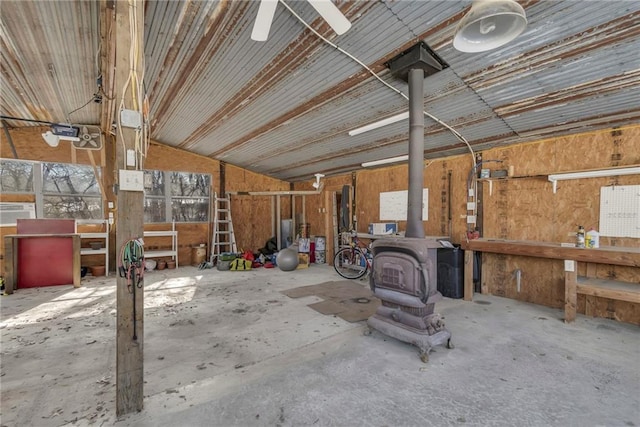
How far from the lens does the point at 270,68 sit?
3258 millimetres

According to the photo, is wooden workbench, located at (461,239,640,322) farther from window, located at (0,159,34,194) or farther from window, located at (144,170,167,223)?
window, located at (0,159,34,194)

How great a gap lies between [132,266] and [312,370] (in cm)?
159

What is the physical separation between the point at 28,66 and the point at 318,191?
19.7 ft

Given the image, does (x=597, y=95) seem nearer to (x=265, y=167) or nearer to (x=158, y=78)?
(x=158, y=78)

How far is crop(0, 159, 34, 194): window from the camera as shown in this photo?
18.6 ft

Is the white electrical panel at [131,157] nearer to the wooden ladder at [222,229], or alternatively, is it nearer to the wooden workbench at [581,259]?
the wooden workbench at [581,259]

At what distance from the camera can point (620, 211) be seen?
351cm

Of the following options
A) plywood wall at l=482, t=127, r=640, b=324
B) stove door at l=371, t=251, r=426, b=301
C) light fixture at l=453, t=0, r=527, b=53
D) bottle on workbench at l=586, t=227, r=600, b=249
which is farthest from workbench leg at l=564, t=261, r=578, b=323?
light fixture at l=453, t=0, r=527, b=53

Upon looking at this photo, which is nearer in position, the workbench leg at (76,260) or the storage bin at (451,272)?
the storage bin at (451,272)

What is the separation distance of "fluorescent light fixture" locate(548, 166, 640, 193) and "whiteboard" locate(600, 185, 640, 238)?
18 centimetres

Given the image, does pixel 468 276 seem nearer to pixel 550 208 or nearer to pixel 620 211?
pixel 550 208

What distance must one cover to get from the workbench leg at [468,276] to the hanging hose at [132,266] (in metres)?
4.38

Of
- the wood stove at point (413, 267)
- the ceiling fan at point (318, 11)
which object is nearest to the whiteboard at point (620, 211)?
the wood stove at point (413, 267)

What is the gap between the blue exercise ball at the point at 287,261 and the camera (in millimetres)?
6605
